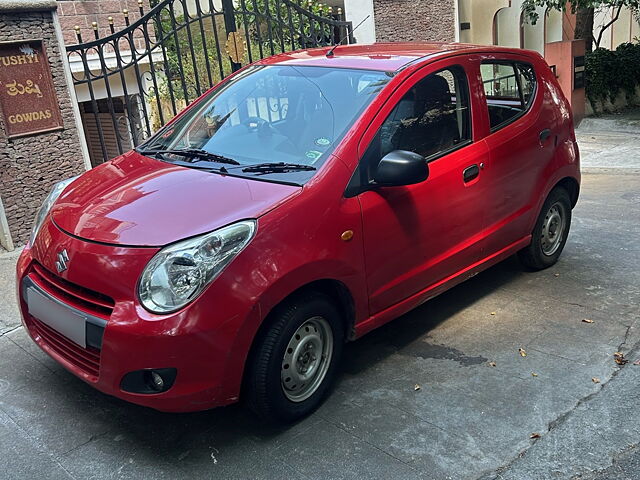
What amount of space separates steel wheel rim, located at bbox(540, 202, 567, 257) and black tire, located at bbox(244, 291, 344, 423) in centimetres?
244

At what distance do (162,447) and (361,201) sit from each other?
5.30 ft

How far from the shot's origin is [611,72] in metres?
12.3

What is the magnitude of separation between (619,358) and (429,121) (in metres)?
1.82

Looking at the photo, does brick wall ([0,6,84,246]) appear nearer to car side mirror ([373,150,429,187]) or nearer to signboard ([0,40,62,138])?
signboard ([0,40,62,138])

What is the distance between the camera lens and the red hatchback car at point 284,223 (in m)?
2.93

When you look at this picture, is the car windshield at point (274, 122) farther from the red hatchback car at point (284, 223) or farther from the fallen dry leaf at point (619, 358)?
the fallen dry leaf at point (619, 358)

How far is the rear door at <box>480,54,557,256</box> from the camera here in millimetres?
4445

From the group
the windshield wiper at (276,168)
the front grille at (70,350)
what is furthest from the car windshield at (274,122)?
the front grille at (70,350)

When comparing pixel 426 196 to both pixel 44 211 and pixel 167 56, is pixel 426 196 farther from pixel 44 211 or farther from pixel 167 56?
pixel 167 56

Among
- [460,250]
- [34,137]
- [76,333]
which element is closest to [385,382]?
[460,250]

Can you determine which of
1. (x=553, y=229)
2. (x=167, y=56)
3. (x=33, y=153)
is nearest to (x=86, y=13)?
(x=167, y=56)

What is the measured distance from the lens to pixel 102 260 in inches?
→ 119

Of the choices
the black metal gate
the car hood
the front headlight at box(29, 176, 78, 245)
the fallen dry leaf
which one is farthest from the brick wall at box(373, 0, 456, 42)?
the car hood

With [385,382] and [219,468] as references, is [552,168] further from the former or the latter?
[219,468]
